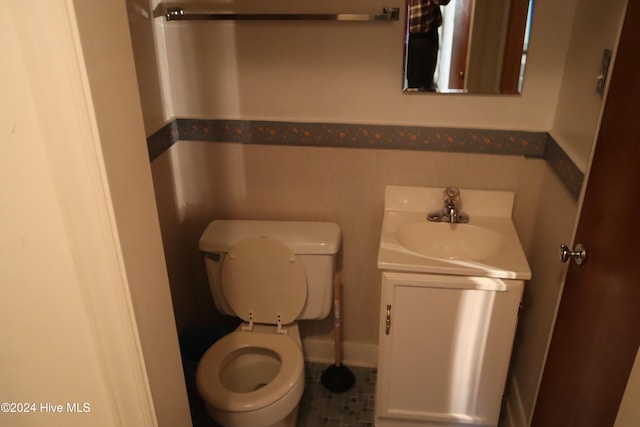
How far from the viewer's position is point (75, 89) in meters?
0.62

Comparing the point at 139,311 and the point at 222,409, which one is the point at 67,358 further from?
the point at 222,409

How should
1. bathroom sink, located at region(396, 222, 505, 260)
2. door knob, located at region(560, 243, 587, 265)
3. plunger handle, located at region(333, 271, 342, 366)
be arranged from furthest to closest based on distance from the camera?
plunger handle, located at region(333, 271, 342, 366) < bathroom sink, located at region(396, 222, 505, 260) < door knob, located at region(560, 243, 587, 265)

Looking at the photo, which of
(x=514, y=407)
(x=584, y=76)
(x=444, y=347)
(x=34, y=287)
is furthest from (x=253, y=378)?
(x=584, y=76)


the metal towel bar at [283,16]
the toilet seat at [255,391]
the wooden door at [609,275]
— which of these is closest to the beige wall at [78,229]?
the toilet seat at [255,391]

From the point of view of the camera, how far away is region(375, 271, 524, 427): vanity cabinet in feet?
5.03

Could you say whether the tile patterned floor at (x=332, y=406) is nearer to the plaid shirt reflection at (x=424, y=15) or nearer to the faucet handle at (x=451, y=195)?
the faucet handle at (x=451, y=195)

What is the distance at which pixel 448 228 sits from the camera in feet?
5.79

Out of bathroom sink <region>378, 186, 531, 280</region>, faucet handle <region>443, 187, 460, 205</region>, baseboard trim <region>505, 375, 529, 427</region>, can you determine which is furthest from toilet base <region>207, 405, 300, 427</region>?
faucet handle <region>443, 187, 460, 205</region>

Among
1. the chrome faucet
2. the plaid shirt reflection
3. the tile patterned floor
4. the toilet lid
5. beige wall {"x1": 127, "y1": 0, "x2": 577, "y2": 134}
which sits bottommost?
the tile patterned floor

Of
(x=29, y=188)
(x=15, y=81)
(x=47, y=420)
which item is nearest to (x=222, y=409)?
(x=47, y=420)

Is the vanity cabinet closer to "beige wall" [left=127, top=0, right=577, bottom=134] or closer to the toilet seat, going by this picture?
the toilet seat

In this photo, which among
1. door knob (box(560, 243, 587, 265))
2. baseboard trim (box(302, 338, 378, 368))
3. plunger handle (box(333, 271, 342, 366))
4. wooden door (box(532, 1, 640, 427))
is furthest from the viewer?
baseboard trim (box(302, 338, 378, 368))

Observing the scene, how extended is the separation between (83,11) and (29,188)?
0.25m

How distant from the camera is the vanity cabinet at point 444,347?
153 cm
